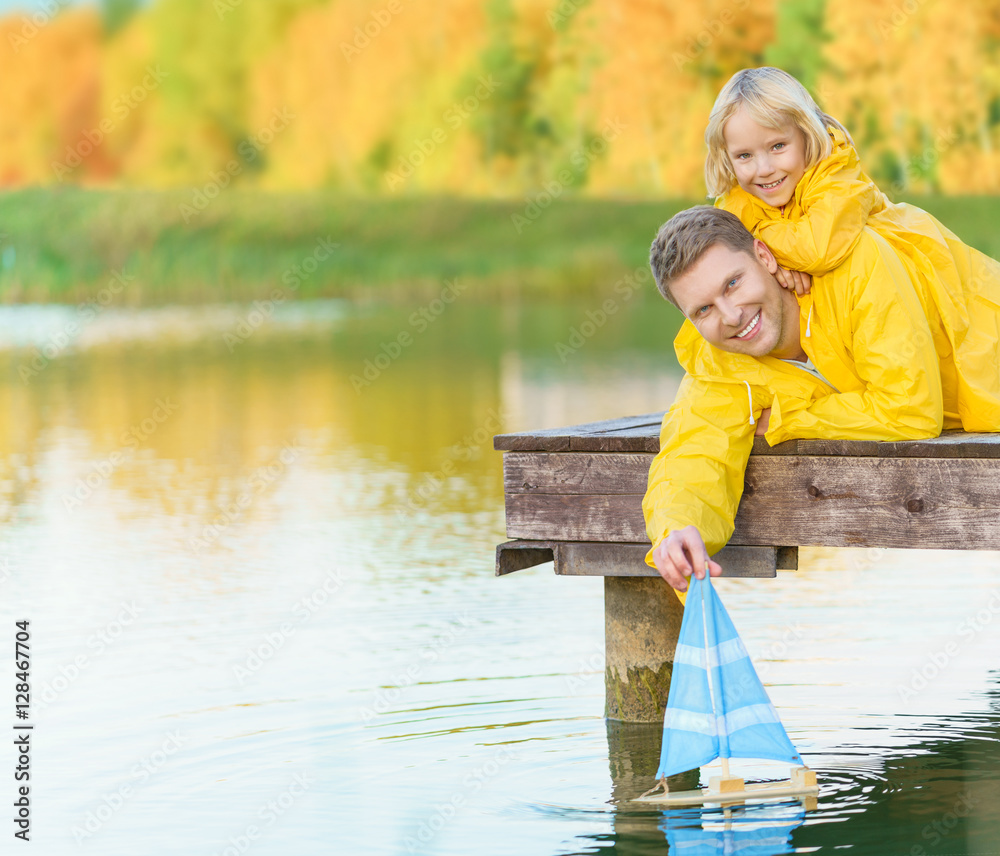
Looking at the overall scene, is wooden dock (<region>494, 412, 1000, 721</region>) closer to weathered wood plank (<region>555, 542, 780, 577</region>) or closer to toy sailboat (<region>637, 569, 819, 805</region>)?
weathered wood plank (<region>555, 542, 780, 577</region>)

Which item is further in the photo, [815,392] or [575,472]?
[575,472]

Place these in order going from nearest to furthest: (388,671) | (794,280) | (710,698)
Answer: (710,698), (794,280), (388,671)

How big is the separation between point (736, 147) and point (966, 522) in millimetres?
1234

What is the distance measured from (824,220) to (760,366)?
47cm

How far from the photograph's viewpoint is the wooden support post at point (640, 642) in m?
5.78

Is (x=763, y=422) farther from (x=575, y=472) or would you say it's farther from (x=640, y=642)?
(x=640, y=642)

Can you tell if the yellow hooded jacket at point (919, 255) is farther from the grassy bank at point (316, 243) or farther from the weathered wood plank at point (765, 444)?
the grassy bank at point (316, 243)

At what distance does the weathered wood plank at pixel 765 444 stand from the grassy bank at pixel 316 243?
26798mm

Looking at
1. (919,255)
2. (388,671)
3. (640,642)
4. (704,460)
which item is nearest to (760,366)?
(704,460)

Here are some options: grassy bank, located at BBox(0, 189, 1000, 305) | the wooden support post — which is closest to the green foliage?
grassy bank, located at BBox(0, 189, 1000, 305)

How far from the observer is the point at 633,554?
543 cm

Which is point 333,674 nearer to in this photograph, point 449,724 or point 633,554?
point 449,724

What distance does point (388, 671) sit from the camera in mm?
6762

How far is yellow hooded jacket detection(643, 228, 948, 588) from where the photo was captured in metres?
4.82
